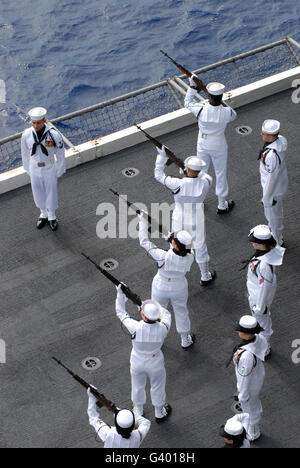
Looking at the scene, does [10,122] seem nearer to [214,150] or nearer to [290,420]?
[214,150]

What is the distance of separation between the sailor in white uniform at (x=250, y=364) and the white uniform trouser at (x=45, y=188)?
520 centimetres

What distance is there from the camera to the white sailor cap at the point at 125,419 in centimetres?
1376

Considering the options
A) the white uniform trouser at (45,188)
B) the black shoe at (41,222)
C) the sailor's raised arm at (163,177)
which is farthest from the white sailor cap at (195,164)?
the black shoe at (41,222)

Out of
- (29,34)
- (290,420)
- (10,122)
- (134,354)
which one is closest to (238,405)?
(290,420)

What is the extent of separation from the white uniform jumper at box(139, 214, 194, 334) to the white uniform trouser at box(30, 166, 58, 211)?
9.64 feet

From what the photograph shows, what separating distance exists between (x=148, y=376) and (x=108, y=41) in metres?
18.1

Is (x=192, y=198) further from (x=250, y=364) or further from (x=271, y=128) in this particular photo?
(x=250, y=364)

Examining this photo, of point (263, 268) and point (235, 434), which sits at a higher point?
point (263, 268)

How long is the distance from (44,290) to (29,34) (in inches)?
630

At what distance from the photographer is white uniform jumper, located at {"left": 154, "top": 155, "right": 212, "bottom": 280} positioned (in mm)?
17141

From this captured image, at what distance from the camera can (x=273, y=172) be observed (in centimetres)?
1767

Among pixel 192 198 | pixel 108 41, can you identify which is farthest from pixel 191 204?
pixel 108 41

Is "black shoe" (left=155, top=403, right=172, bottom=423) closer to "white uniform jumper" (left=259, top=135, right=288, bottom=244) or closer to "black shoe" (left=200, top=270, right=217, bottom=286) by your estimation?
"black shoe" (left=200, top=270, right=217, bottom=286)

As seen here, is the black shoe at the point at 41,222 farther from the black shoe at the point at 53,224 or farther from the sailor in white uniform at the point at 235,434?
the sailor in white uniform at the point at 235,434
